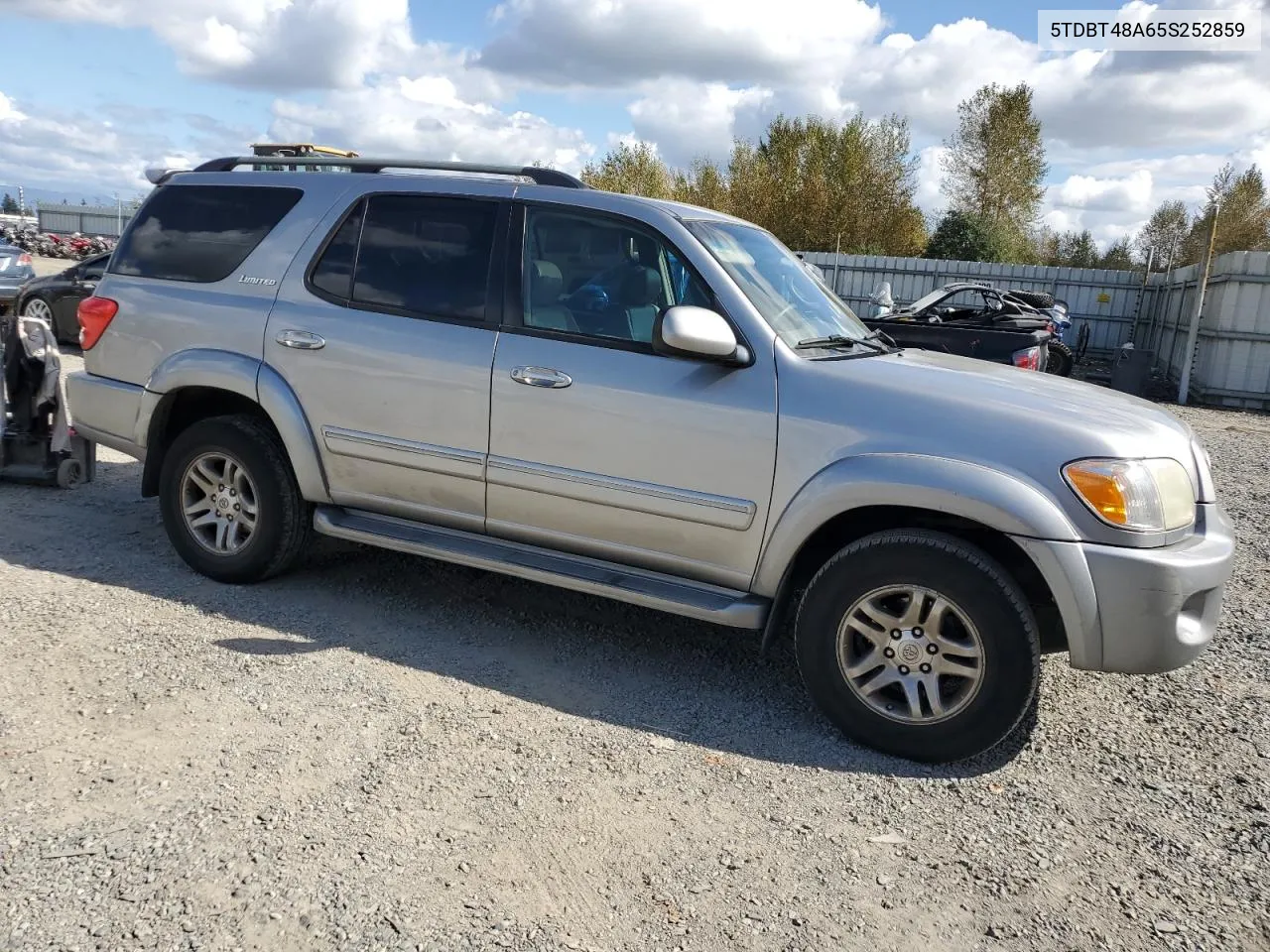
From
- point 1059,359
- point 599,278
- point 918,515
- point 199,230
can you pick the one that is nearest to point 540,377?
point 599,278

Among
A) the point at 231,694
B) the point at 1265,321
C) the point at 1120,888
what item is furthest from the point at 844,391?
the point at 1265,321

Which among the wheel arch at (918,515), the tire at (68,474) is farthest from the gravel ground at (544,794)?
the tire at (68,474)

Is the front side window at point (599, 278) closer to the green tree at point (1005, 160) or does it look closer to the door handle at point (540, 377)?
the door handle at point (540, 377)

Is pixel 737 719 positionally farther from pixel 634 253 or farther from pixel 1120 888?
pixel 634 253

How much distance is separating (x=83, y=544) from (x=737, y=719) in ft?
12.6

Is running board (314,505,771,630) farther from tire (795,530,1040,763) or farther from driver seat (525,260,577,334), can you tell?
driver seat (525,260,577,334)

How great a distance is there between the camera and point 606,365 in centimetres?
404

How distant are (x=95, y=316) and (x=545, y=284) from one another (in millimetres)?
2582

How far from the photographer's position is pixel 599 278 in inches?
167

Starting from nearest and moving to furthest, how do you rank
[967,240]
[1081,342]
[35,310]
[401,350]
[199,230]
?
1. [401,350]
2. [199,230]
3. [35,310]
4. [1081,342]
5. [967,240]

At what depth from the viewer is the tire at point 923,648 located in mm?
3465

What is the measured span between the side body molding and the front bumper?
3.12 meters

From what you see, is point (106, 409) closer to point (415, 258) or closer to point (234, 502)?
point (234, 502)

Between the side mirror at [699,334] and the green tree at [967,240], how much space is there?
27.8 metres
